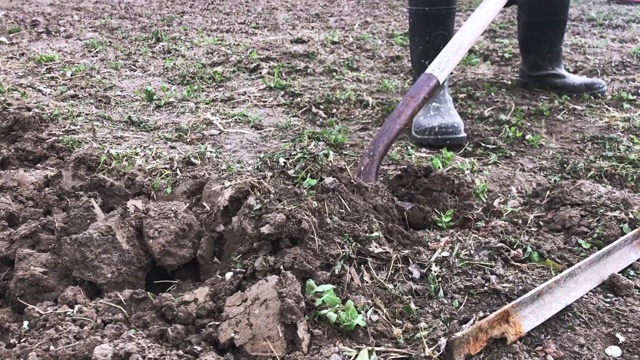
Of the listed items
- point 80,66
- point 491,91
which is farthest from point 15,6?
point 491,91

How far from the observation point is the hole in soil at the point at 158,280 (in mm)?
1812

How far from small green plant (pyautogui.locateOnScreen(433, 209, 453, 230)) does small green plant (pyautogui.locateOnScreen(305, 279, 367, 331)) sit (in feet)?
1.87

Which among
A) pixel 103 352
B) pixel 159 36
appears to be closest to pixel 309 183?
pixel 103 352

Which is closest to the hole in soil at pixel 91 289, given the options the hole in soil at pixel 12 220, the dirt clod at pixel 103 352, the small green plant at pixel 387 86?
the dirt clod at pixel 103 352

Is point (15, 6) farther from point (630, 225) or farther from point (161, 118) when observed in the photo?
point (630, 225)

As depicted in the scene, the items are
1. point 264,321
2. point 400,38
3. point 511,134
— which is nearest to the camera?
point 264,321

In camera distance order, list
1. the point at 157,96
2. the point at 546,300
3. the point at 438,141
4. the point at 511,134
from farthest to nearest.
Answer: the point at 157,96, the point at 511,134, the point at 438,141, the point at 546,300

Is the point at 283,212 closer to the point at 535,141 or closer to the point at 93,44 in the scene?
the point at 535,141

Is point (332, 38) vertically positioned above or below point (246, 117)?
below

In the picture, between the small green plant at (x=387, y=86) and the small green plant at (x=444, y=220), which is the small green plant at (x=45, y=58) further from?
the small green plant at (x=444, y=220)

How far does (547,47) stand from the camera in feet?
11.1

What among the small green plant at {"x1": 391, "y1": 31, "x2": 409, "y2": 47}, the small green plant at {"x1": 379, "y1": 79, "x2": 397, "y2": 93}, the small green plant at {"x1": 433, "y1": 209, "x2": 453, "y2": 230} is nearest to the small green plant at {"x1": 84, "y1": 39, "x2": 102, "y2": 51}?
the small green plant at {"x1": 379, "y1": 79, "x2": 397, "y2": 93}

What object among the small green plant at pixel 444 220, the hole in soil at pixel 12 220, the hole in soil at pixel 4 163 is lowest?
the small green plant at pixel 444 220

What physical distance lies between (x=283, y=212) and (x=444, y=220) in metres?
0.58
